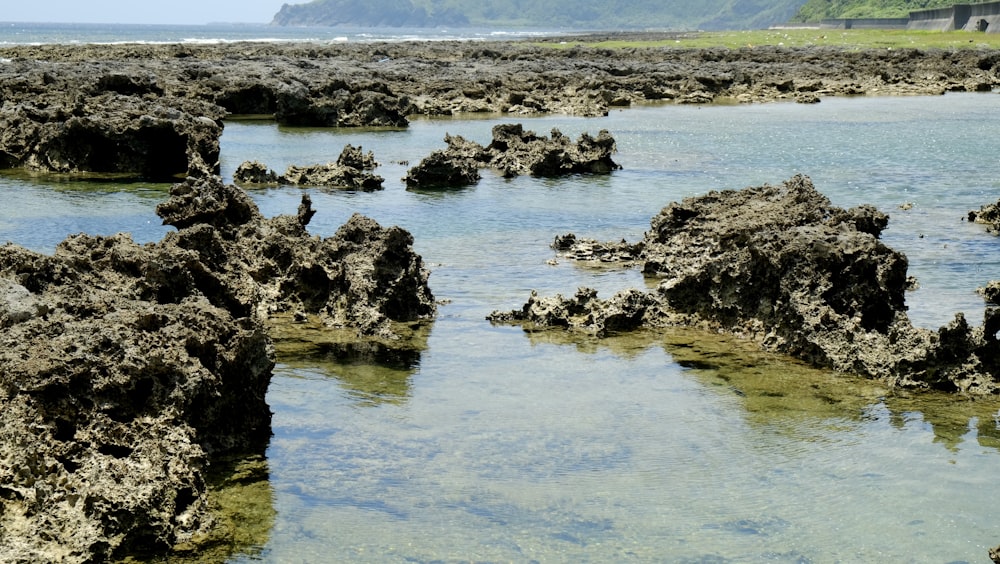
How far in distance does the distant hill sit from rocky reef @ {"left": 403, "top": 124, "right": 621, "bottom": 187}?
9798cm

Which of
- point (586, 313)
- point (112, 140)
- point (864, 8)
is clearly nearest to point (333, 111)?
point (112, 140)

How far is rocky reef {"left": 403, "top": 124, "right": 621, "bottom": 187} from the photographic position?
74.6 feet

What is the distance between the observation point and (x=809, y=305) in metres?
11.2

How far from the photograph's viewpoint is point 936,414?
31.3ft

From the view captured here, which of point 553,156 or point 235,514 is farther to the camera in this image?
point 553,156

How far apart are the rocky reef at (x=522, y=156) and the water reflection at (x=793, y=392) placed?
11234 millimetres

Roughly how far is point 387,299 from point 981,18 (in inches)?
3551

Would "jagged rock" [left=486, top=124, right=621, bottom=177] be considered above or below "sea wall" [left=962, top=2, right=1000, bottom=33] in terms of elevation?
below

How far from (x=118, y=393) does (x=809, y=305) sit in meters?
6.86

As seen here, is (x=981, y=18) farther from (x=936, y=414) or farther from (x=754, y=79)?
(x=936, y=414)

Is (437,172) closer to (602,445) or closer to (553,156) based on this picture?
(553,156)

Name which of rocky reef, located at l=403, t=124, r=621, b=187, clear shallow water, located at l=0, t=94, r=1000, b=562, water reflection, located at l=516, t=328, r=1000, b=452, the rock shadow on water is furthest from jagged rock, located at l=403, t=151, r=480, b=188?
the rock shadow on water

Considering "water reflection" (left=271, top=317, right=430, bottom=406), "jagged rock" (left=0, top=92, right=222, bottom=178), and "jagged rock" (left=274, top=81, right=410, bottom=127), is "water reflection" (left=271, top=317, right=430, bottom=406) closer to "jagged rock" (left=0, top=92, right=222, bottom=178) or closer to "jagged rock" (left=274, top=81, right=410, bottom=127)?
"jagged rock" (left=0, top=92, right=222, bottom=178)

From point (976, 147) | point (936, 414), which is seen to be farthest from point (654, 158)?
point (936, 414)
